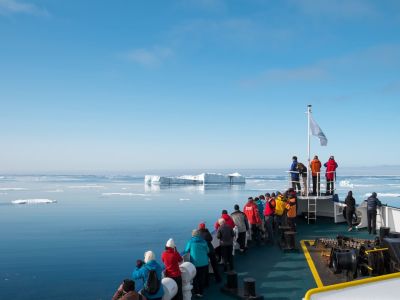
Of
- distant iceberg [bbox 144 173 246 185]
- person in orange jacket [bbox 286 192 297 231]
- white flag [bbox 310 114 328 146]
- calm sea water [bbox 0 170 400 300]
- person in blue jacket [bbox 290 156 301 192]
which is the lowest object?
calm sea water [bbox 0 170 400 300]

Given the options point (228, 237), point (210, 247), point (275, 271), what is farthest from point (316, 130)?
point (210, 247)

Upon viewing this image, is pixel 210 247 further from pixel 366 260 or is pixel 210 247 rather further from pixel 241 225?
pixel 366 260

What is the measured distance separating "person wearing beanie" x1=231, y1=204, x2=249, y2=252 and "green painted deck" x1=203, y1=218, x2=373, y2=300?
311 mm

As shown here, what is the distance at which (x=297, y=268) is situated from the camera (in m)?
8.52

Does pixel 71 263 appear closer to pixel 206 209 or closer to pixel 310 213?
pixel 310 213

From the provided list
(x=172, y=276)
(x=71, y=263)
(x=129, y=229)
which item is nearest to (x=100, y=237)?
(x=129, y=229)

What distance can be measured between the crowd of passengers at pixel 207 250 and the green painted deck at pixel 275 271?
0.32m

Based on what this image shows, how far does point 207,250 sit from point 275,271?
206cm

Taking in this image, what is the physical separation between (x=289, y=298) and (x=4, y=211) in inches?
1429

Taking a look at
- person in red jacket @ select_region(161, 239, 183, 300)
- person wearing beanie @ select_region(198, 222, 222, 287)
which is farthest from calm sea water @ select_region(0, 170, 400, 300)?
person in red jacket @ select_region(161, 239, 183, 300)

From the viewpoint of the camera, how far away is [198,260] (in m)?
7.09

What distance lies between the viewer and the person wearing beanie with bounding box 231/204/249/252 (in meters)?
9.88

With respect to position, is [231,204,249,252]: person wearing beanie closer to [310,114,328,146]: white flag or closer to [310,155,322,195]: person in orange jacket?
[310,155,322,195]: person in orange jacket

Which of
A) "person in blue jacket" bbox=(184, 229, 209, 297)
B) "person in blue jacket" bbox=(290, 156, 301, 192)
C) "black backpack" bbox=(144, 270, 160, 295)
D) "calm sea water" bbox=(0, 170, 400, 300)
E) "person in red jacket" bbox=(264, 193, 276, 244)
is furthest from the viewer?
"person in blue jacket" bbox=(290, 156, 301, 192)
